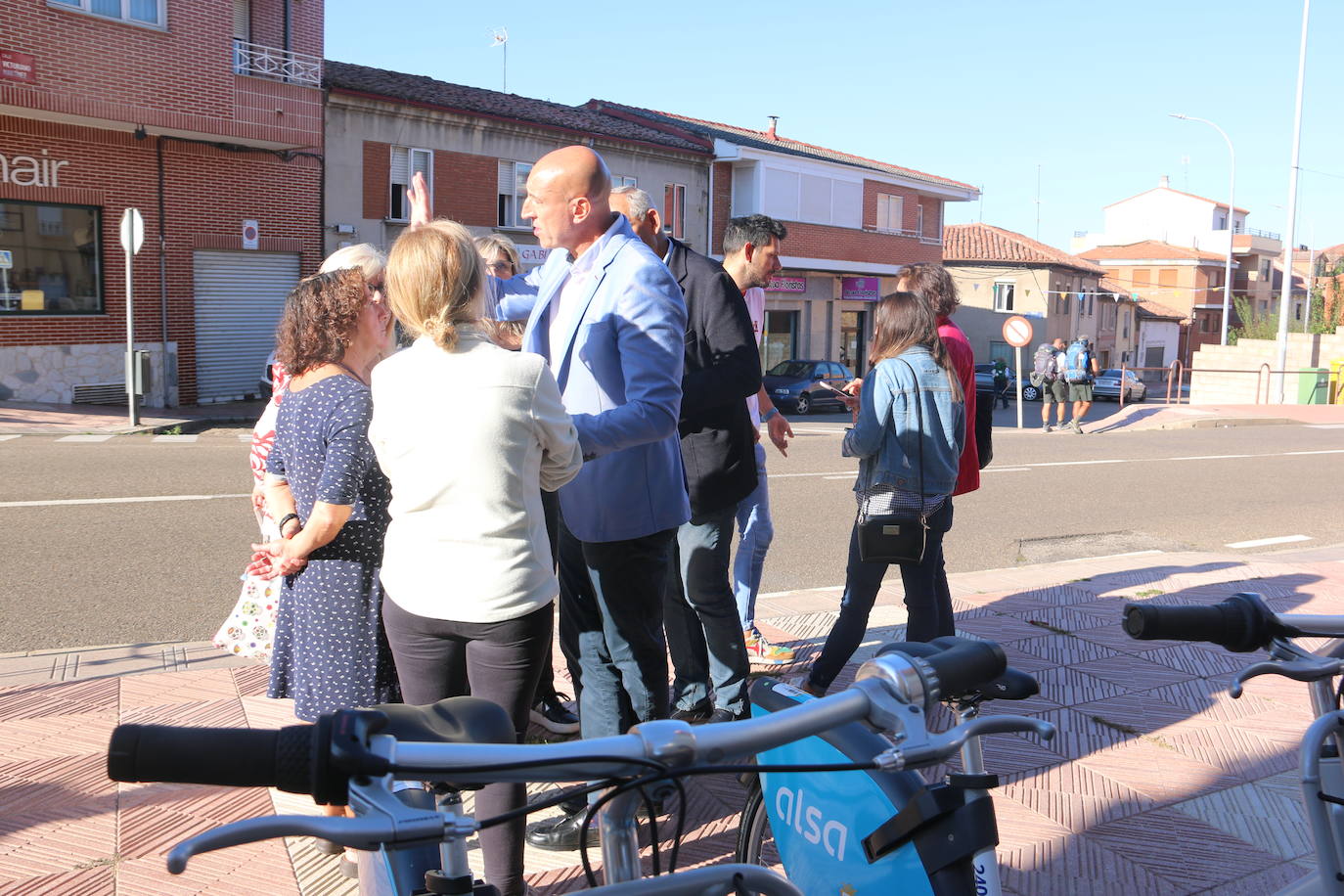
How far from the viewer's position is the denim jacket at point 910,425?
15.3ft

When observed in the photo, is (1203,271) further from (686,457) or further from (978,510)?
(686,457)

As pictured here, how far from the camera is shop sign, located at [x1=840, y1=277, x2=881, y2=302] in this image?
3756cm

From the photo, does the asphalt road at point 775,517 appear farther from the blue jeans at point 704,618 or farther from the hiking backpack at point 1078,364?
the hiking backpack at point 1078,364

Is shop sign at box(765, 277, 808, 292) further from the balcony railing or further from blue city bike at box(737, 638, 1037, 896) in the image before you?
blue city bike at box(737, 638, 1037, 896)

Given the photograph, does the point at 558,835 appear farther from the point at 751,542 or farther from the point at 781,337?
the point at 781,337

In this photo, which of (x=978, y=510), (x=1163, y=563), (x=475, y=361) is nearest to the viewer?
(x=475, y=361)

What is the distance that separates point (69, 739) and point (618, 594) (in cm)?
231

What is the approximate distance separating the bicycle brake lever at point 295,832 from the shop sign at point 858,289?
122 ft

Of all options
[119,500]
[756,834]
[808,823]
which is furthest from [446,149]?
[808,823]

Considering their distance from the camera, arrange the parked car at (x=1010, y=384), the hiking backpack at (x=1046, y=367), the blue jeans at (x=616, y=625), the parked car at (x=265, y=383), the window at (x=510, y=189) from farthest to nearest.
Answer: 1. the parked car at (x=1010, y=384)
2. the window at (x=510, y=189)
3. the hiking backpack at (x=1046, y=367)
4. the parked car at (x=265, y=383)
5. the blue jeans at (x=616, y=625)

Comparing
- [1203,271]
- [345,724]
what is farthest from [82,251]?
[1203,271]

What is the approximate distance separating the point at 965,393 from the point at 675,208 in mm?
27637

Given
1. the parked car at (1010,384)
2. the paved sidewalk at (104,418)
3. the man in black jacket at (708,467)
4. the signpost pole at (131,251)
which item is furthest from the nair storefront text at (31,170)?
the parked car at (1010,384)

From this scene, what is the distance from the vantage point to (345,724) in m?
1.26
